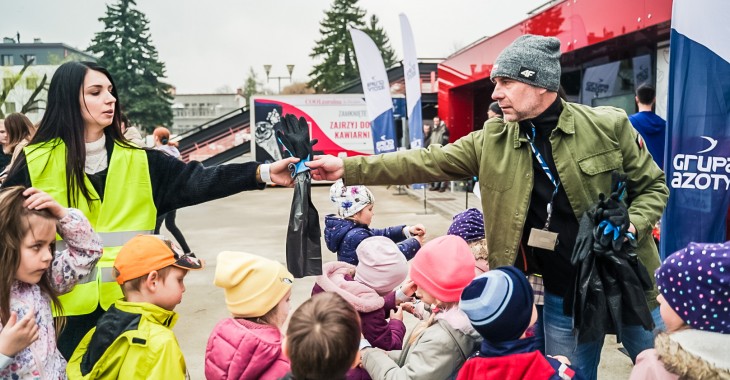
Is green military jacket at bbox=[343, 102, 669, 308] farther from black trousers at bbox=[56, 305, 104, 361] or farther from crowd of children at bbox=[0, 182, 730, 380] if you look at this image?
black trousers at bbox=[56, 305, 104, 361]

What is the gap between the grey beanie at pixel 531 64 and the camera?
2.42 m

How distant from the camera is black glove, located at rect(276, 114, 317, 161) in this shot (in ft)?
9.10

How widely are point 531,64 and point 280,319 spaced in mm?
1446

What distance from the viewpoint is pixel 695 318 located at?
5.87 feet

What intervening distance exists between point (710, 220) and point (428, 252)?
233 centimetres

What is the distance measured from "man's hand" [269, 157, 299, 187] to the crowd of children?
18.4 inches

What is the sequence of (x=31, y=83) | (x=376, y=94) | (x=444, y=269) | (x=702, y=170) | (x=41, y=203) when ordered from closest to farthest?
(x=41, y=203) → (x=444, y=269) → (x=702, y=170) → (x=376, y=94) → (x=31, y=83)

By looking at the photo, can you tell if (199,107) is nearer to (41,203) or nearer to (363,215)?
(363,215)

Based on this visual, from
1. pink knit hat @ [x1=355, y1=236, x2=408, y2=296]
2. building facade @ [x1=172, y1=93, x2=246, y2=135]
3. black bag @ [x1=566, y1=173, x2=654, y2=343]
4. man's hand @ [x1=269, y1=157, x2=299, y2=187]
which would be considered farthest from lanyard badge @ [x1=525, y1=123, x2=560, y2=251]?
building facade @ [x1=172, y1=93, x2=246, y2=135]

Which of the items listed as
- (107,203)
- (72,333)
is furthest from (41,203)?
(72,333)

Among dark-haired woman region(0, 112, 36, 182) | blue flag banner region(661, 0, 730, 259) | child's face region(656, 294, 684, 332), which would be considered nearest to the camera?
child's face region(656, 294, 684, 332)

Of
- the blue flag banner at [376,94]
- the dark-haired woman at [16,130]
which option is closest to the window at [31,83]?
the blue flag banner at [376,94]

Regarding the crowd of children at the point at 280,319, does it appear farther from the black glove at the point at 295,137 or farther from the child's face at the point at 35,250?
the black glove at the point at 295,137

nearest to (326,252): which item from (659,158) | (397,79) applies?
(659,158)
